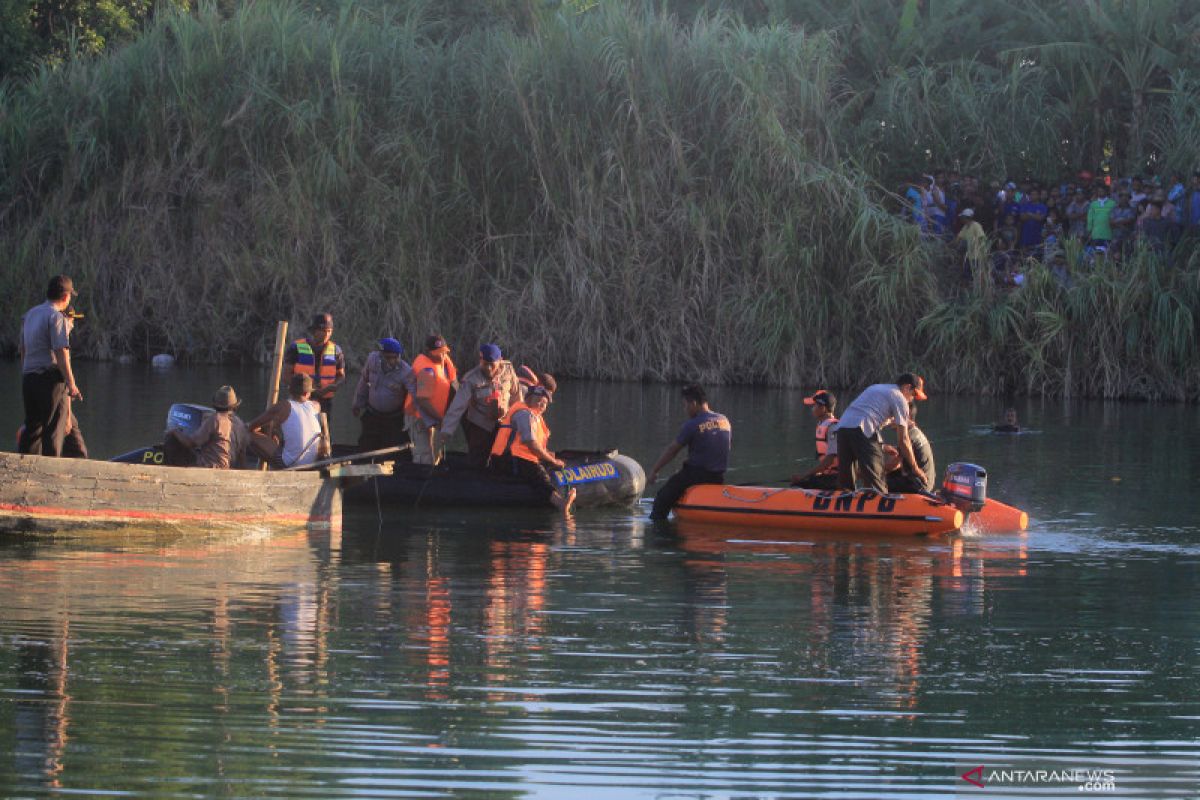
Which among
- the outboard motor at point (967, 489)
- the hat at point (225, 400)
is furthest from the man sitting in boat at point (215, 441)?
the outboard motor at point (967, 489)

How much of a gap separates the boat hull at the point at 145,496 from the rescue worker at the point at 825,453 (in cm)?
415

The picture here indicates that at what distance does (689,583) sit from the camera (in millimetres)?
13141

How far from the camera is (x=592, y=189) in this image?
1177 inches

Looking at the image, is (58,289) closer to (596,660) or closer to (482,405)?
(482,405)

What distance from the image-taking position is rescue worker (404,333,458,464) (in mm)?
17141

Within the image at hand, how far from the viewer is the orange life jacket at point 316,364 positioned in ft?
54.2

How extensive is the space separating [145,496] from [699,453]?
4.92 metres

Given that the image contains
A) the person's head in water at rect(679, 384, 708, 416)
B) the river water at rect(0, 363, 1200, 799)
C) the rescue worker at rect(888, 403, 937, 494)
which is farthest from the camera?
the person's head in water at rect(679, 384, 708, 416)

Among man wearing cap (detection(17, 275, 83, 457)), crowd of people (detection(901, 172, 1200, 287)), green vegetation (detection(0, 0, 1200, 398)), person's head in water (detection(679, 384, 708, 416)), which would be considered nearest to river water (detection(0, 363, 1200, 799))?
man wearing cap (detection(17, 275, 83, 457))

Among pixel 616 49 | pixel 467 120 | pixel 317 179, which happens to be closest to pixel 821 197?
pixel 616 49

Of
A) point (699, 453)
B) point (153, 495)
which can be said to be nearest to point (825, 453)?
point (699, 453)

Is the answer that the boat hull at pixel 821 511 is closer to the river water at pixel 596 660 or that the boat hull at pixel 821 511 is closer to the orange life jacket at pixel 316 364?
the river water at pixel 596 660

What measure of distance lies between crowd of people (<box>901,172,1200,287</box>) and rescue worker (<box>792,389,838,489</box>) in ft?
40.4
